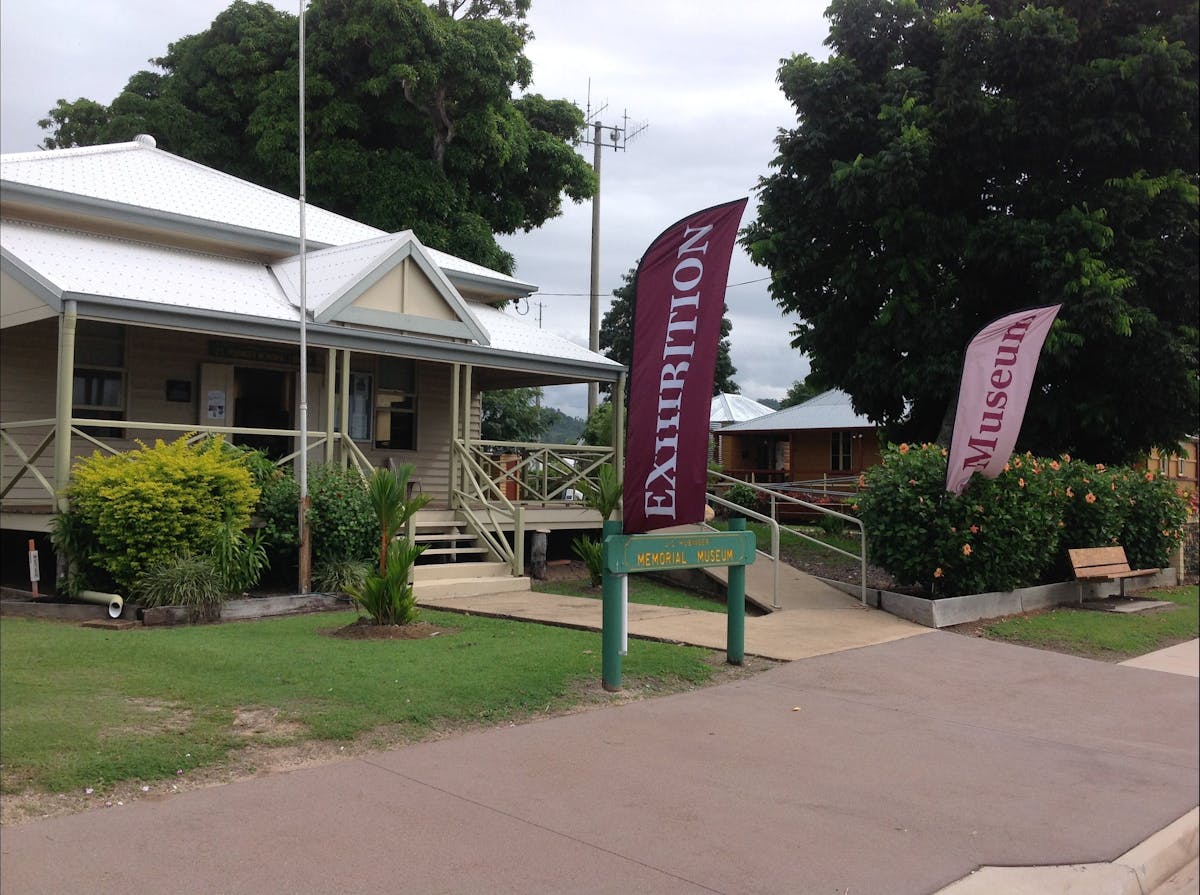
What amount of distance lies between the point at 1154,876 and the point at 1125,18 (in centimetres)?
1739

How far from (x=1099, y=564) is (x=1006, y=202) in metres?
7.39

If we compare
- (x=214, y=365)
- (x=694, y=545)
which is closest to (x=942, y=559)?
(x=694, y=545)

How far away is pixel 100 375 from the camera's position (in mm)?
14430

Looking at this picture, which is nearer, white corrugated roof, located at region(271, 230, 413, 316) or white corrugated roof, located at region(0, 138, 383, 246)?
white corrugated roof, located at region(271, 230, 413, 316)

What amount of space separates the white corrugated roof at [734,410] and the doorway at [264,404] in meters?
22.3

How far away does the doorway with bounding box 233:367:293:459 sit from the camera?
52.7 feet

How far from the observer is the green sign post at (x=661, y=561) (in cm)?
803

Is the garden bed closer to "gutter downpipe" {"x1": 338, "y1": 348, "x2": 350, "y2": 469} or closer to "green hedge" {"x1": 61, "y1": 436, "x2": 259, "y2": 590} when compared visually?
"green hedge" {"x1": 61, "y1": 436, "x2": 259, "y2": 590}

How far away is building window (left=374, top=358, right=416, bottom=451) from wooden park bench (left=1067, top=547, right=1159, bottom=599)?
1054 cm

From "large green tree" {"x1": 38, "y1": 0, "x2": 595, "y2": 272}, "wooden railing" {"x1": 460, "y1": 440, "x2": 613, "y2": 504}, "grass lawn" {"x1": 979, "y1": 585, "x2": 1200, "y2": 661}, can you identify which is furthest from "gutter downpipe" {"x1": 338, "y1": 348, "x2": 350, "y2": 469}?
"large green tree" {"x1": 38, "y1": 0, "x2": 595, "y2": 272}

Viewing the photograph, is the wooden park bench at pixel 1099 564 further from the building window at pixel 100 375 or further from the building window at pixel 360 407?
the building window at pixel 100 375

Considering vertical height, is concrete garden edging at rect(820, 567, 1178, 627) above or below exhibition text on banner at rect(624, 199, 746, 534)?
below

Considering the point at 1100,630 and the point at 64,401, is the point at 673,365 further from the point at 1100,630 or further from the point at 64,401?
the point at 1100,630

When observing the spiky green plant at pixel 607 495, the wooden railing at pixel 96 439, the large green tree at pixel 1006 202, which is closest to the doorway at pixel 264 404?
the wooden railing at pixel 96 439
